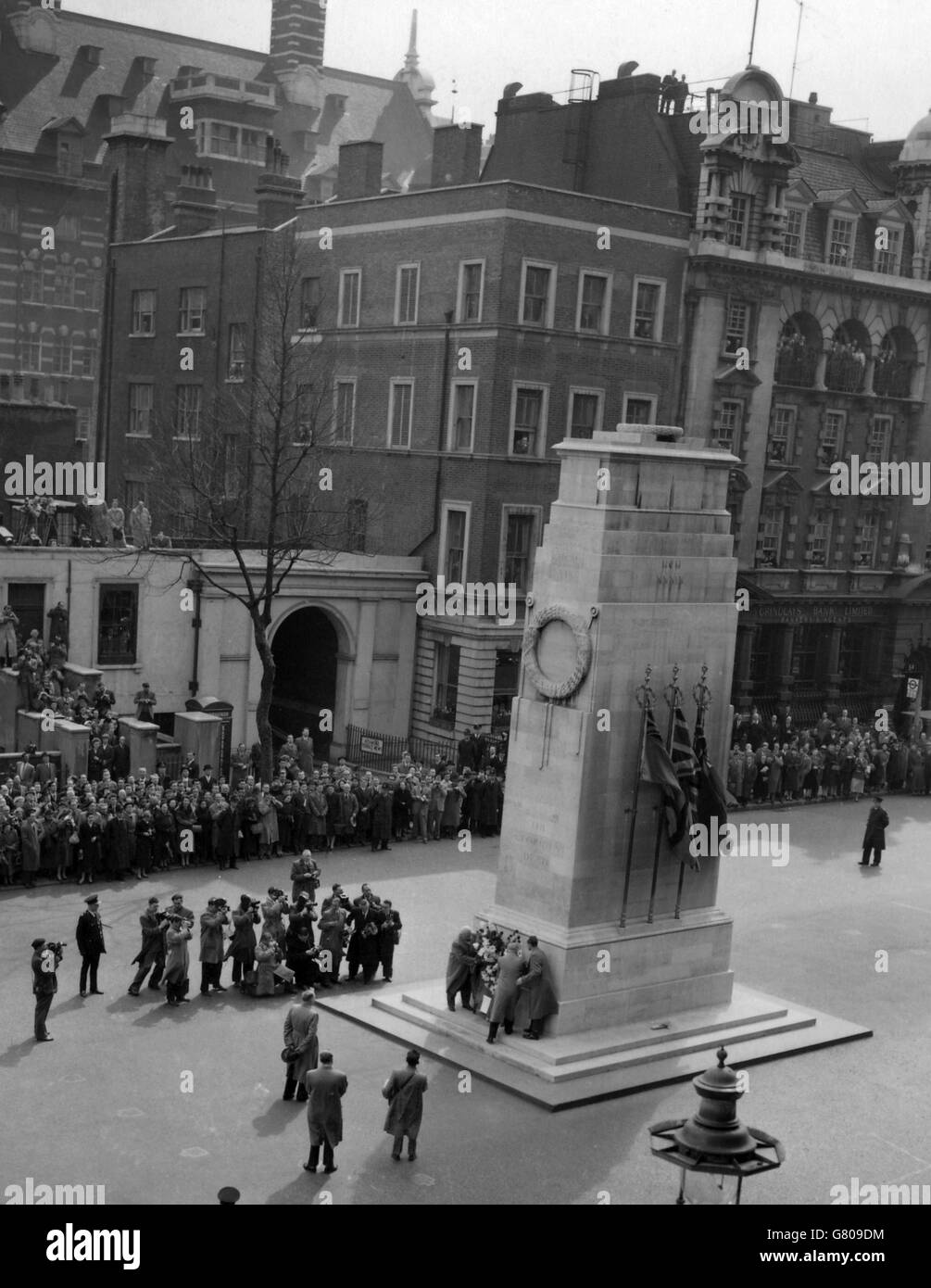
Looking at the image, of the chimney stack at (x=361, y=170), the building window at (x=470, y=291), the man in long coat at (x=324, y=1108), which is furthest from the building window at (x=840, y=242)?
the man in long coat at (x=324, y=1108)

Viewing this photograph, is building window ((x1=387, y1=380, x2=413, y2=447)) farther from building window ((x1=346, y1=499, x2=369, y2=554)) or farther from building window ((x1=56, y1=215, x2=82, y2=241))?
building window ((x1=56, y1=215, x2=82, y2=241))

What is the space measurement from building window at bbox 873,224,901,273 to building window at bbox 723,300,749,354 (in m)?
6.83

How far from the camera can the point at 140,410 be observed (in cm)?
5969

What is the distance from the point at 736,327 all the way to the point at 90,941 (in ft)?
109

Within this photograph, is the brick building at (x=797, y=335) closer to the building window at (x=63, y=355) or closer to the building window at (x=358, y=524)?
the building window at (x=358, y=524)

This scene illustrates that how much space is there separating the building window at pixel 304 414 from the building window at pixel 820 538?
17004 mm

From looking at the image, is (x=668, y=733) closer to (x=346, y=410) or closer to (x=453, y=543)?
(x=453, y=543)

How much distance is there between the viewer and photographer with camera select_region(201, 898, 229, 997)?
989 inches

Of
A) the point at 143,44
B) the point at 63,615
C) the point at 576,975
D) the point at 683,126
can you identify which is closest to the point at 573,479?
the point at 576,975

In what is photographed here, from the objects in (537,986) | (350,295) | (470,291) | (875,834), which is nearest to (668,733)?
(537,986)

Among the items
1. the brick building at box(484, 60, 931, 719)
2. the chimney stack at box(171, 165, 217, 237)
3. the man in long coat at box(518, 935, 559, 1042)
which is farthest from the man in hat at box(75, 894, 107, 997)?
the chimney stack at box(171, 165, 217, 237)

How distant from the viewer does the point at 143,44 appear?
78750 millimetres

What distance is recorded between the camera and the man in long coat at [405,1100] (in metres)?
19.4

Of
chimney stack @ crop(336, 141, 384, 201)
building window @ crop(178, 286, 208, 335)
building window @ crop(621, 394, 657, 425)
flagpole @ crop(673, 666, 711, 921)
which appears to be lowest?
flagpole @ crop(673, 666, 711, 921)
